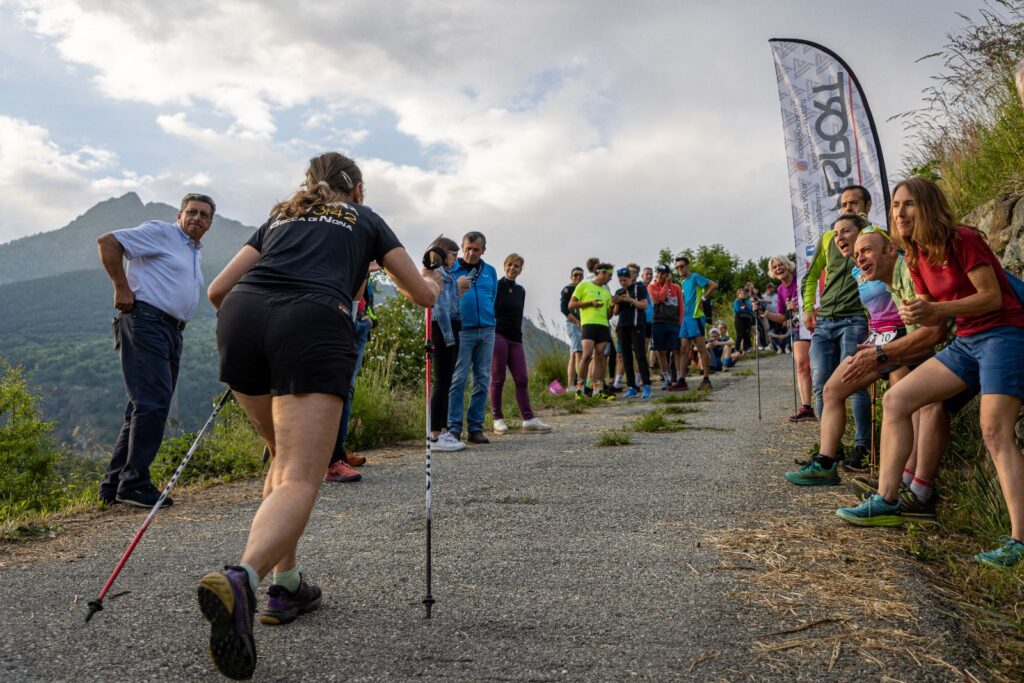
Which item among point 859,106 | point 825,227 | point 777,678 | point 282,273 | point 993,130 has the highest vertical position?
point 859,106

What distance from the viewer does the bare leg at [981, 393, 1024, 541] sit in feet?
12.9

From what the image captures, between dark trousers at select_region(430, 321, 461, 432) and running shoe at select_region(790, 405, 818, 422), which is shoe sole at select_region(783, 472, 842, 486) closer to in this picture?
running shoe at select_region(790, 405, 818, 422)

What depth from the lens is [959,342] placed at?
173 inches

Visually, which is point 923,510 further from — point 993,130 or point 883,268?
point 993,130

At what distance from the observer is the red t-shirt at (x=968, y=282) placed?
4152 mm

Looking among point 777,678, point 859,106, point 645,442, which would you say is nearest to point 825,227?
point 859,106

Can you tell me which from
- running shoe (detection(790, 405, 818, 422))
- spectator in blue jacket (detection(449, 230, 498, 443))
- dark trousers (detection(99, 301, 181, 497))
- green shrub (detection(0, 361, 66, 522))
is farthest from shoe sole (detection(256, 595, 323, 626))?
running shoe (detection(790, 405, 818, 422))

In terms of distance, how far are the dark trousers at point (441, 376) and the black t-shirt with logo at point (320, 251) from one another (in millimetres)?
5087

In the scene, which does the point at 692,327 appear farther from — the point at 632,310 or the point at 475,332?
the point at 475,332

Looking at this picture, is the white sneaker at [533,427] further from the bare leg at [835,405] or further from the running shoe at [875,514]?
the running shoe at [875,514]

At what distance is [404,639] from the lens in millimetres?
3137

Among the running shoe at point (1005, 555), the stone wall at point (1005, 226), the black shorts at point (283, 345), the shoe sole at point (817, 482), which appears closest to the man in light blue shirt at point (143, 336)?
the black shorts at point (283, 345)

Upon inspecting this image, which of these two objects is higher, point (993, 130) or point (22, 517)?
point (993, 130)

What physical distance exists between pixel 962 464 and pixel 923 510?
982 mm
